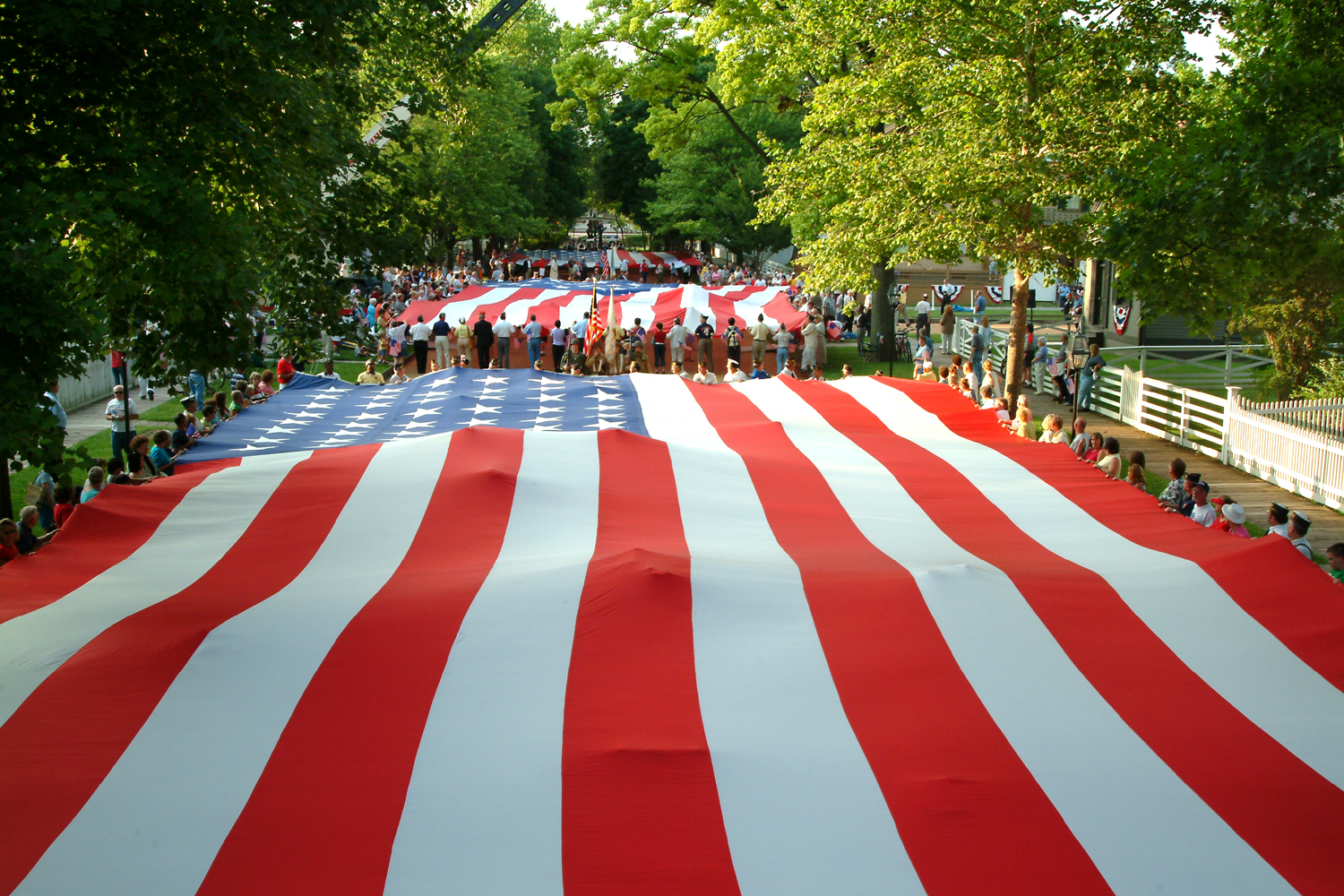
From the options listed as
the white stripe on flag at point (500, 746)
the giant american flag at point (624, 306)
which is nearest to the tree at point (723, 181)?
the giant american flag at point (624, 306)

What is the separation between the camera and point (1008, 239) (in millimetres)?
15797

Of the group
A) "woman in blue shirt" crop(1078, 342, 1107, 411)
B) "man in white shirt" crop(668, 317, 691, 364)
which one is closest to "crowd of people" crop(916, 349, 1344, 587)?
"woman in blue shirt" crop(1078, 342, 1107, 411)

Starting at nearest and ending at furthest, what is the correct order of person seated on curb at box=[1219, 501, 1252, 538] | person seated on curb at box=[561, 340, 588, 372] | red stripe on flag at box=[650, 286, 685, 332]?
1. person seated on curb at box=[1219, 501, 1252, 538]
2. person seated on curb at box=[561, 340, 588, 372]
3. red stripe on flag at box=[650, 286, 685, 332]

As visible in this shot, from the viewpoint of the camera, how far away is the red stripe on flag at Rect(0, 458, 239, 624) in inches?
235

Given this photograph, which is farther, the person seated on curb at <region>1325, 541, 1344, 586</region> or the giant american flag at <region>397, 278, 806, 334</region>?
the giant american flag at <region>397, 278, 806, 334</region>

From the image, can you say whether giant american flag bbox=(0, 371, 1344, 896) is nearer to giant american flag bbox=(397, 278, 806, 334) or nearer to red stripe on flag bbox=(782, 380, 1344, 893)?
red stripe on flag bbox=(782, 380, 1344, 893)

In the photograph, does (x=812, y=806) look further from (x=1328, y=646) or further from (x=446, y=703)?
(x=1328, y=646)

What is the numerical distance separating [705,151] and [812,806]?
4573 cm

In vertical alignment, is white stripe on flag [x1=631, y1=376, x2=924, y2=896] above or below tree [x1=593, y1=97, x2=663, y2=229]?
below

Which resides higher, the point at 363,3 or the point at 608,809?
the point at 363,3

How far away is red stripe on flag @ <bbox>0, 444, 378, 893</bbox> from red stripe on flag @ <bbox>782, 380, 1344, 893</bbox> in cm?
449

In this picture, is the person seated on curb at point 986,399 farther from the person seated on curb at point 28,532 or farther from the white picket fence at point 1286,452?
the person seated on curb at point 28,532

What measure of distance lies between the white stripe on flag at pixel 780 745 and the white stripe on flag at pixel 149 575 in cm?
312

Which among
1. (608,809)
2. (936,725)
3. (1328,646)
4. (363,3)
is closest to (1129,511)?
(1328,646)
